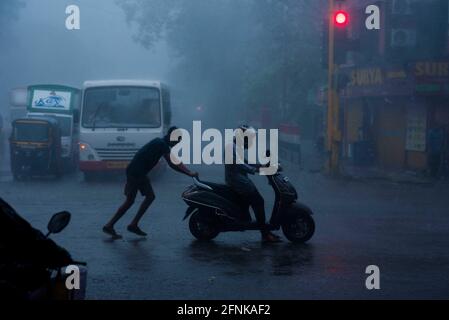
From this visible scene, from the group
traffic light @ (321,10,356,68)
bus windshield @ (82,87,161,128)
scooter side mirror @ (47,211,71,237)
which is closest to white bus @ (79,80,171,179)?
bus windshield @ (82,87,161,128)

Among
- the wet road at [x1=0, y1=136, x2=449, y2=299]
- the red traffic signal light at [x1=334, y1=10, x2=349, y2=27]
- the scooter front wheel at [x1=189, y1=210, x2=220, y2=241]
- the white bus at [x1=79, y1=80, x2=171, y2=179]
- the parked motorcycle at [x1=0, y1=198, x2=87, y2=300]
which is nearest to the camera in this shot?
the parked motorcycle at [x1=0, y1=198, x2=87, y2=300]

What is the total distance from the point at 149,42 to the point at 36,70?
778 inches

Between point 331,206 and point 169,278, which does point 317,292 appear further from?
point 331,206

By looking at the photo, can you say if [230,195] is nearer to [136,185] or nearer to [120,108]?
[136,185]

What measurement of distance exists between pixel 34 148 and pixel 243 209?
14.1m

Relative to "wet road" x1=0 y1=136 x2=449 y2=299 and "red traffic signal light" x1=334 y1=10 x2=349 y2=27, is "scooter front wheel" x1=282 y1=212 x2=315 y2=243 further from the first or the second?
"red traffic signal light" x1=334 y1=10 x2=349 y2=27

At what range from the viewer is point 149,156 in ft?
40.0

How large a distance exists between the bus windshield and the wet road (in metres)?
5.35

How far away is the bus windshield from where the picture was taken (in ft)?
77.4

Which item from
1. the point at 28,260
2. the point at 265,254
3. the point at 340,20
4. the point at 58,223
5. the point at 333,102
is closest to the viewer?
the point at 28,260

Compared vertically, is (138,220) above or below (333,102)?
below

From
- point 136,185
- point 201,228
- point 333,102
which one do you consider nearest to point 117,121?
point 333,102

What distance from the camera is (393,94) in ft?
90.8
